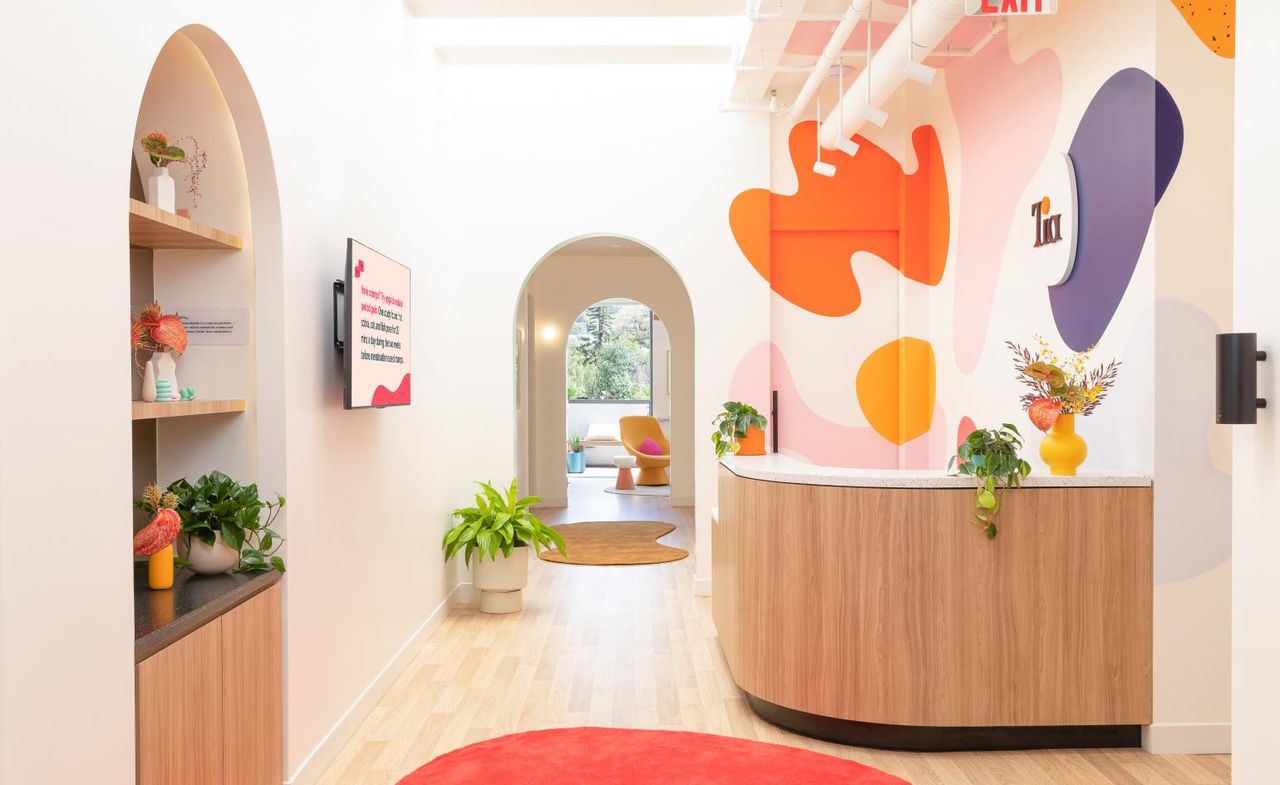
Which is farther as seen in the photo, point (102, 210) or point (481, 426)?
point (481, 426)

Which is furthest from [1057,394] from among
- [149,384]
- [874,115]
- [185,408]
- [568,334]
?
[568,334]

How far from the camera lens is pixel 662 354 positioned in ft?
47.2

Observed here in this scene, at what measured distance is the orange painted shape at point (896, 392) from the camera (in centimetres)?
596

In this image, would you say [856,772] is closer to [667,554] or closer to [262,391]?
[262,391]

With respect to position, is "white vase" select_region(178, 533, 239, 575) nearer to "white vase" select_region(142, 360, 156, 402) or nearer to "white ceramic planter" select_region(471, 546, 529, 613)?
"white vase" select_region(142, 360, 156, 402)

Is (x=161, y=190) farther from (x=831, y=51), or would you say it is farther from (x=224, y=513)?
(x=831, y=51)

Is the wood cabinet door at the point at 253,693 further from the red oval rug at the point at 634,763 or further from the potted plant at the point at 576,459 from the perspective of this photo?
the potted plant at the point at 576,459

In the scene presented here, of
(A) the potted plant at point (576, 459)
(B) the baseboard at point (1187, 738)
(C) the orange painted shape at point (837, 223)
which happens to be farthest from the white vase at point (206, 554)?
(A) the potted plant at point (576, 459)

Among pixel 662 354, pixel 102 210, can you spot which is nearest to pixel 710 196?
pixel 102 210

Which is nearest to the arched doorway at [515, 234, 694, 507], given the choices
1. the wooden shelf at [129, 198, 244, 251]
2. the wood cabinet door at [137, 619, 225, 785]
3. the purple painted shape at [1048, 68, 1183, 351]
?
the purple painted shape at [1048, 68, 1183, 351]

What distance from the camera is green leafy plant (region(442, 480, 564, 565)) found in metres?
5.50

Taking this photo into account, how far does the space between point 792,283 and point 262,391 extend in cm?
384

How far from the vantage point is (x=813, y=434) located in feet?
20.1

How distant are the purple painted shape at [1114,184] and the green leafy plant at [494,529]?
304 cm
